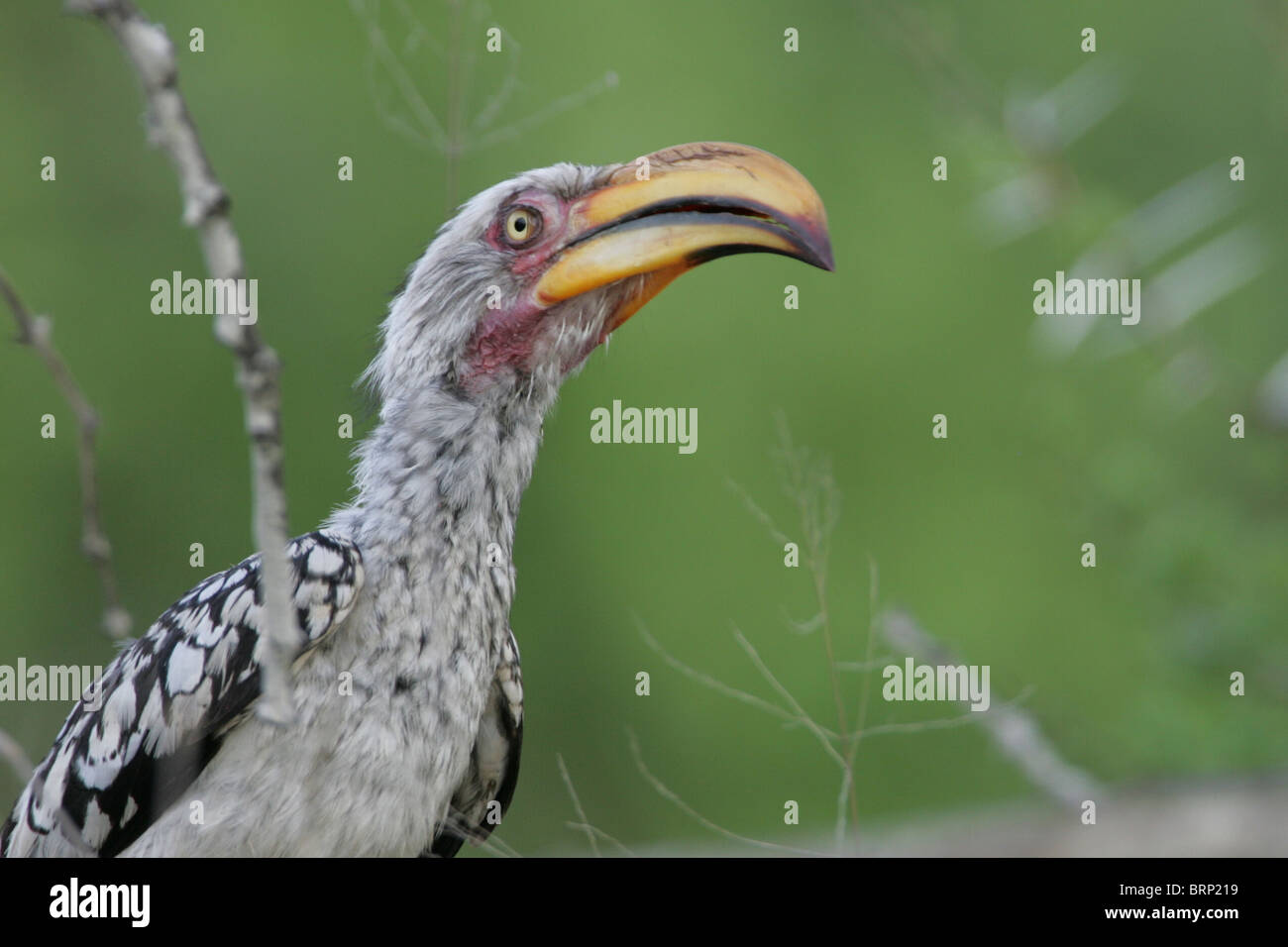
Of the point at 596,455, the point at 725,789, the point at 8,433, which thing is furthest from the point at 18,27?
the point at 725,789

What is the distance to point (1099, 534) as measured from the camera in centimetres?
431

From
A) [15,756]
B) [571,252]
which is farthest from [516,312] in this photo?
[15,756]

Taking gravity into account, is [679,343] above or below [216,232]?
above

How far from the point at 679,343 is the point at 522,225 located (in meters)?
3.35

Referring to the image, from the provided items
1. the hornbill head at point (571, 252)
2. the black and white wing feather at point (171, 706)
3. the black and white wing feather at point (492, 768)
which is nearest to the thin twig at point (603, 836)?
the black and white wing feather at point (492, 768)

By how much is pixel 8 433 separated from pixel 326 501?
5.79ft

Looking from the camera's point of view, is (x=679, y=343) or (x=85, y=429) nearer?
(x=85, y=429)

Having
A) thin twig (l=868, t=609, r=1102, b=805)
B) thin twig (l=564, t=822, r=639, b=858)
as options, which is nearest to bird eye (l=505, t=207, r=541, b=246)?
thin twig (l=868, t=609, r=1102, b=805)

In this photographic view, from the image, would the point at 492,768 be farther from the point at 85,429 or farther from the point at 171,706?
the point at 85,429

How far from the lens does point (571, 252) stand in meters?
3.11

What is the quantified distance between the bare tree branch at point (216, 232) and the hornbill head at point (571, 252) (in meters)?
1.25

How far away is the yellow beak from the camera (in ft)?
9.37

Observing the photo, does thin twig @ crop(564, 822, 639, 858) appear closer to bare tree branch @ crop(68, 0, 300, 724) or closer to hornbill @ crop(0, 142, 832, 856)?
hornbill @ crop(0, 142, 832, 856)

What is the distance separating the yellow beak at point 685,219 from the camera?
2.86m
